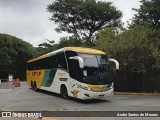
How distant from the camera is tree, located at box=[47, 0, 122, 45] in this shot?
59906 mm

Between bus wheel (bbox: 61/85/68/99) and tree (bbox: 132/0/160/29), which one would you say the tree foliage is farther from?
bus wheel (bbox: 61/85/68/99)

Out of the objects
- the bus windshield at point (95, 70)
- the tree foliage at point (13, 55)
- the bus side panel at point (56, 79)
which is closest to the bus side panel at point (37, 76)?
the bus side panel at point (56, 79)

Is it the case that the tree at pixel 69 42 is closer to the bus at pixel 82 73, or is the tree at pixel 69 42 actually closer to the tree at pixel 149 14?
the tree at pixel 149 14

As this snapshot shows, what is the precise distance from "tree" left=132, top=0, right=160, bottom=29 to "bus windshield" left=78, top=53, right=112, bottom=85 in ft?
89.9

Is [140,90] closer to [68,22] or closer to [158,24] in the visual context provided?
[158,24]

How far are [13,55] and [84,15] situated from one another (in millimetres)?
16455

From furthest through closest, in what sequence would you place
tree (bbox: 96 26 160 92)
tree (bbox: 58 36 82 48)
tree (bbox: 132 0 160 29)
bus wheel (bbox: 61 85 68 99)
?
tree (bbox: 58 36 82 48) < tree (bbox: 132 0 160 29) < tree (bbox: 96 26 160 92) < bus wheel (bbox: 61 85 68 99)

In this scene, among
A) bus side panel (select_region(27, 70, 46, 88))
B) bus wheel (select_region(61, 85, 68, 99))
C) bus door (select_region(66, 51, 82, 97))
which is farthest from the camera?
bus side panel (select_region(27, 70, 46, 88))

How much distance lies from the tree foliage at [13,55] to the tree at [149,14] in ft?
80.9

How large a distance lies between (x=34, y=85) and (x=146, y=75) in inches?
385

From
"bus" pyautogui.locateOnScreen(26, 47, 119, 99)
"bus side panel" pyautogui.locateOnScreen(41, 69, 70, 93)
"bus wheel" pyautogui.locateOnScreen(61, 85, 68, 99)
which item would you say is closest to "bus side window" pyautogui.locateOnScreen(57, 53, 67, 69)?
"bus" pyautogui.locateOnScreen(26, 47, 119, 99)

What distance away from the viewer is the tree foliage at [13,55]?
63.8 metres

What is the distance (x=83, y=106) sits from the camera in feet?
65.5

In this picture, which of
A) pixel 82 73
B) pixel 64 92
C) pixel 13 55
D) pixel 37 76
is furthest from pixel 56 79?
pixel 13 55
